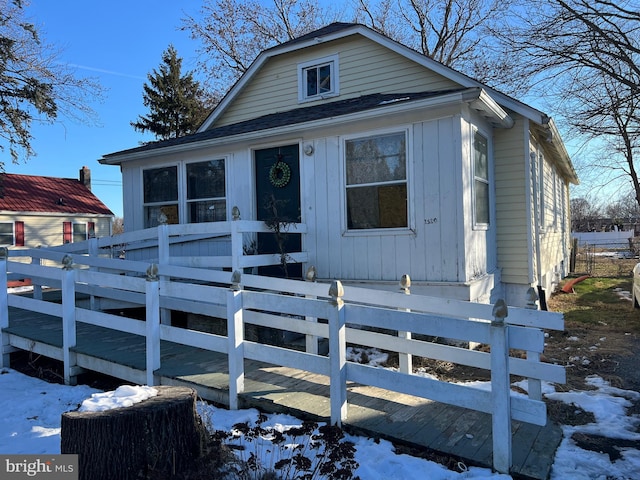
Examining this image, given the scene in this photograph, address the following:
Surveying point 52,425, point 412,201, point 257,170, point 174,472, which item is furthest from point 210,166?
A: point 174,472

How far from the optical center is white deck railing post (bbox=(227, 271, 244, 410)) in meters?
4.11

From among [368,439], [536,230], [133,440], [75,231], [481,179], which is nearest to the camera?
[133,440]

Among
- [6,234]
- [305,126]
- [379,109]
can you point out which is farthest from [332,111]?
[6,234]

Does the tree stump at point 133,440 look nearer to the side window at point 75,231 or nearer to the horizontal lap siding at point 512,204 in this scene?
the horizontal lap siding at point 512,204

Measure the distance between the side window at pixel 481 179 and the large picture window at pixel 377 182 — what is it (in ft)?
3.76

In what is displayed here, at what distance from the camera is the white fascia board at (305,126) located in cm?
580

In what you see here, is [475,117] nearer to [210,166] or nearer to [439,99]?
[439,99]

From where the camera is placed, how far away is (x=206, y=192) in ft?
28.5

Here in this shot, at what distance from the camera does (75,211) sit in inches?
926

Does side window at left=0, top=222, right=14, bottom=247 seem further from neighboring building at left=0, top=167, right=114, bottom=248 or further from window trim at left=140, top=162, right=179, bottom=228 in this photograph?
window trim at left=140, top=162, right=179, bottom=228

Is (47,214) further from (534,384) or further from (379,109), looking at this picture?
(534,384)

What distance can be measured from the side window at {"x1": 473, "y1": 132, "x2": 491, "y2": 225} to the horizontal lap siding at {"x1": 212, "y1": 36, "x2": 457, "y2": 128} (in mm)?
1691

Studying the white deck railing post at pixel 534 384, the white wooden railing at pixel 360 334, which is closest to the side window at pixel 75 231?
the white wooden railing at pixel 360 334

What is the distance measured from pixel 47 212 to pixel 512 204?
21.9 meters
